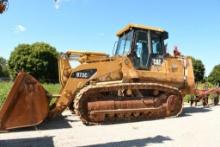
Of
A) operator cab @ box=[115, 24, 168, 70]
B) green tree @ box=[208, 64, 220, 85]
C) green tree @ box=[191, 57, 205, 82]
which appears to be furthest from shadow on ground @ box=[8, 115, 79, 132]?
green tree @ box=[208, 64, 220, 85]

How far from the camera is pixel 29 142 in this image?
808cm

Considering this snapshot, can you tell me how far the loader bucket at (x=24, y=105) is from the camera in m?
9.27

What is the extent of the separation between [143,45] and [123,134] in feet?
15.4

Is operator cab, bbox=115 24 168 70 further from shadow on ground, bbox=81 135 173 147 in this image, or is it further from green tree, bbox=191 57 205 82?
green tree, bbox=191 57 205 82

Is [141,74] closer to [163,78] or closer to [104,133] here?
[163,78]

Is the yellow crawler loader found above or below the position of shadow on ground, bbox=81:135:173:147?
above

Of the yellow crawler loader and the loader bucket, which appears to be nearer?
the loader bucket

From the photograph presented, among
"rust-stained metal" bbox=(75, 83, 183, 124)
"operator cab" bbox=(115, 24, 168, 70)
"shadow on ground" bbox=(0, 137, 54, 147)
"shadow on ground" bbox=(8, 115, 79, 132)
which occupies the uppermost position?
"operator cab" bbox=(115, 24, 168, 70)

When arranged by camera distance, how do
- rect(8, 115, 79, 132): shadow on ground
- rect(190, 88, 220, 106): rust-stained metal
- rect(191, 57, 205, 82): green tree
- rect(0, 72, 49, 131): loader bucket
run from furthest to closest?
rect(191, 57, 205, 82): green tree < rect(190, 88, 220, 106): rust-stained metal < rect(8, 115, 79, 132): shadow on ground < rect(0, 72, 49, 131): loader bucket

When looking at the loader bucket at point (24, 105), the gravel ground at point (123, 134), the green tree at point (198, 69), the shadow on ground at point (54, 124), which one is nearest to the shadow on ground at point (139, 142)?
the gravel ground at point (123, 134)

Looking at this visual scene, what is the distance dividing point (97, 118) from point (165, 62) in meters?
3.90

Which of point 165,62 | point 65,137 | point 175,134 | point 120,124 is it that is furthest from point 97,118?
point 165,62

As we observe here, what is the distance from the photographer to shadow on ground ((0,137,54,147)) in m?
7.74

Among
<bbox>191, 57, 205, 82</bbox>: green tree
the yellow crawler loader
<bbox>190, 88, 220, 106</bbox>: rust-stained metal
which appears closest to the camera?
the yellow crawler loader
